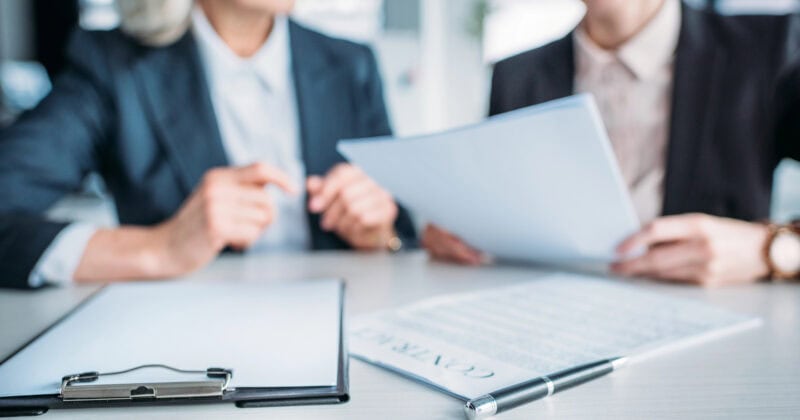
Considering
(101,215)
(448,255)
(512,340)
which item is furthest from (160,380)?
(101,215)

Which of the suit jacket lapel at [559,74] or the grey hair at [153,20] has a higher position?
the grey hair at [153,20]

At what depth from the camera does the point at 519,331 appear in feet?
1.43

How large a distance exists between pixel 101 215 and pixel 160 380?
2.34 m

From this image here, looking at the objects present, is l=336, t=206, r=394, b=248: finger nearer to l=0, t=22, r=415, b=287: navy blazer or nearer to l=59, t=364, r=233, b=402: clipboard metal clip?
l=0, t=22, r=415, b=287: navy blazer

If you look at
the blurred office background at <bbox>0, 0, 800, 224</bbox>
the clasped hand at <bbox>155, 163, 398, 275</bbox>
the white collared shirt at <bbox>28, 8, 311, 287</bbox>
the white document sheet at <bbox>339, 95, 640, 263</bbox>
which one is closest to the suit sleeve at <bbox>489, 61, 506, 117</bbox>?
the white document sheet at <bbox>339, 95, 640, 263</bbox>

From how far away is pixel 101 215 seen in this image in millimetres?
2445

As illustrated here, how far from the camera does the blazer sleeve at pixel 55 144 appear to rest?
81 centimetres

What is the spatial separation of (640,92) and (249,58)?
0.63 m

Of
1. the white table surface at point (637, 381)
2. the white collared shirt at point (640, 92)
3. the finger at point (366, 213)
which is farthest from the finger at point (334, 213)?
the white collared shirt at point (640, 92)

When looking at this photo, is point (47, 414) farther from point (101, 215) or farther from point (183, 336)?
point (101, 215)

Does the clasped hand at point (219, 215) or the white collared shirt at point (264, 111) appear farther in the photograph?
the white collared shirt at point (264, 111)


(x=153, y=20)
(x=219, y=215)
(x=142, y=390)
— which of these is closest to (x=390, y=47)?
(x=153, y=20)

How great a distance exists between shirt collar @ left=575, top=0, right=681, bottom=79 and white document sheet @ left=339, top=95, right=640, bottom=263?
Result: 0.74 ft

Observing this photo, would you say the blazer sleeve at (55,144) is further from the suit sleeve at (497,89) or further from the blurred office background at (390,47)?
the blurred office background at (390,47)
